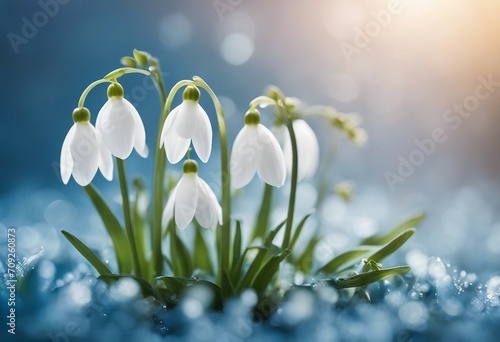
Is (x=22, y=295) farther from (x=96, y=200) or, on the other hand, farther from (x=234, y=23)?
(x=234, y=23)

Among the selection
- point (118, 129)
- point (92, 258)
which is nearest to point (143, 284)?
point (92, 258)

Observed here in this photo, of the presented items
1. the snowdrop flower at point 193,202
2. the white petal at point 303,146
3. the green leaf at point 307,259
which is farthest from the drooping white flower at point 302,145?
the snowdrop flower at point 193,202

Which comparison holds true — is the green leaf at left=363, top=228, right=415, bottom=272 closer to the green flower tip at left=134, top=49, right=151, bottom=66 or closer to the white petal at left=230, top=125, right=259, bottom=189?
the white petal at left=230, top=125, right=259, bottom=189

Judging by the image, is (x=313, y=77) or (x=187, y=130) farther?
(x=313, y=77)

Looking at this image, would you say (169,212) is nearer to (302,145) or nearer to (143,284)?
(143,284)

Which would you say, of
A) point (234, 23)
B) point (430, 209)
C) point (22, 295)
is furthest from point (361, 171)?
point (22, 295)

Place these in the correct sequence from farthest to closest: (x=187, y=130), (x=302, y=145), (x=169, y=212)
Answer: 1. (x=302, y=145)
2. (x=169, y=212)
3. (x=187, y=130)

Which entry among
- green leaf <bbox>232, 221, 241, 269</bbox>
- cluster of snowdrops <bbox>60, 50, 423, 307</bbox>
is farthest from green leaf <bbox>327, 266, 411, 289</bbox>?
green leaf <bbox>232, 221, 241, 269</bbox>
